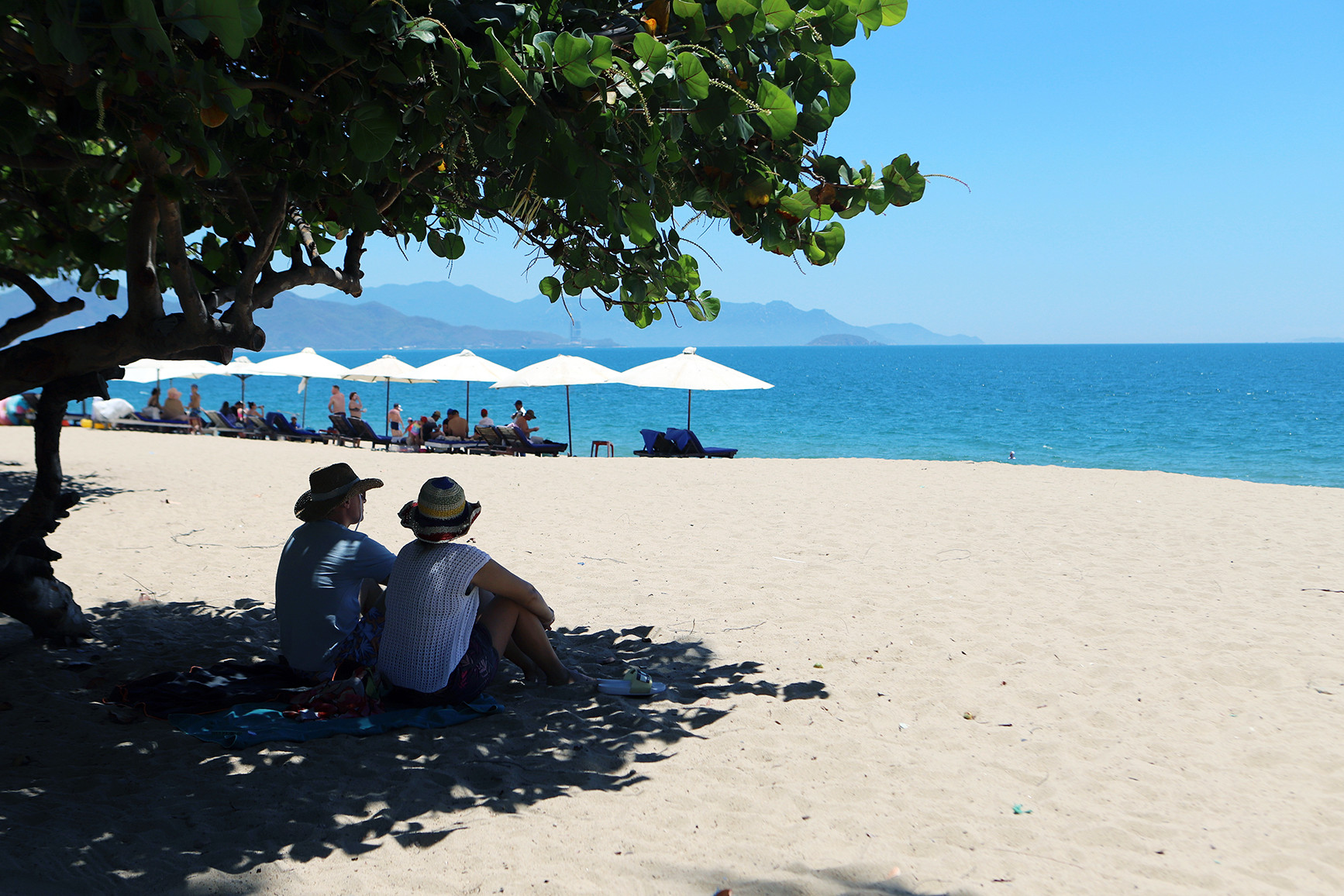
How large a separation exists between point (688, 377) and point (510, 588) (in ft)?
49.1

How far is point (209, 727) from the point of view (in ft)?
12.2

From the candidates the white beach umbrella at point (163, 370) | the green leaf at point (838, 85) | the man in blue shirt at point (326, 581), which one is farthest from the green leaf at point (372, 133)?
the white beach umbrella at point (163, 370)

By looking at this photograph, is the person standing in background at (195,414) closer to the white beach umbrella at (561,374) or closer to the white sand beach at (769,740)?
the white beach umbrella at (561,374)

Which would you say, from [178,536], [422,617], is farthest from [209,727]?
[178,536]

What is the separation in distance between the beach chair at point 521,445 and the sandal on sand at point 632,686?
14176 mm

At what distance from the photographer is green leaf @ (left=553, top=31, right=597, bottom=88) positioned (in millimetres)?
2426

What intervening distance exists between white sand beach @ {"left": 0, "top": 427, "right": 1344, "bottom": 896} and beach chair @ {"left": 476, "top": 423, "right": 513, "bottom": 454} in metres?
10.3

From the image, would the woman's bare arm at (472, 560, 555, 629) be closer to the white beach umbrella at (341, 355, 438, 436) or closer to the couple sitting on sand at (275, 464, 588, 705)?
the couple sitting on sand at (275, 464, 588, 705)

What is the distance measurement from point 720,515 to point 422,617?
19.7 ft

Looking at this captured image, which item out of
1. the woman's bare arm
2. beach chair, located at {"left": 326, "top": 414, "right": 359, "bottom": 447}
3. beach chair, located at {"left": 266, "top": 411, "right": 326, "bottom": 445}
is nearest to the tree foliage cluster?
the woman's bare arm

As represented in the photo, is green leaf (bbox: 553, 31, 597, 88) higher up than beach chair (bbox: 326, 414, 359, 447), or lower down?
higher up

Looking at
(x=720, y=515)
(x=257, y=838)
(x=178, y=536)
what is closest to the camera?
(x=257, y=838)

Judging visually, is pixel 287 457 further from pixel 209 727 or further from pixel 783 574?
pixel 209 727

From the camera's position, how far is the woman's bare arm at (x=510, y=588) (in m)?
3.78
